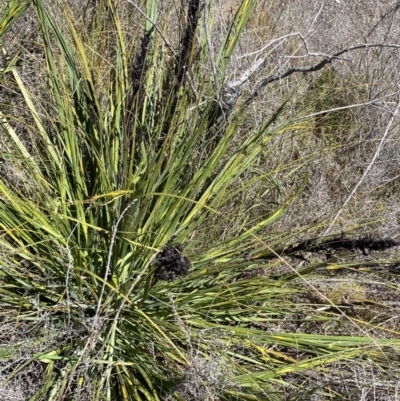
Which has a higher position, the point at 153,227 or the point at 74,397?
the point at 153,227

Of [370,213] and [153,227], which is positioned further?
[370,213]

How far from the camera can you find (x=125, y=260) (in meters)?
1.43

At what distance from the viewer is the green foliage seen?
1.34m

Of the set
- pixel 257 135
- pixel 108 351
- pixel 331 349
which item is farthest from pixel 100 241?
pixel 331 349

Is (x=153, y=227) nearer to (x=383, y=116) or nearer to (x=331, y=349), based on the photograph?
(x=331, y=349)

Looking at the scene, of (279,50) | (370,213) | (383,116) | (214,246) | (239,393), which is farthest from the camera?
(279,50)

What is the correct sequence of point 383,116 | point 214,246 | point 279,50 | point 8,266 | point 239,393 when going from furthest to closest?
point 279,50, point 383,116, point 214,246, point 8,266, point 239,393

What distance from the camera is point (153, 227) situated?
4.87 ft

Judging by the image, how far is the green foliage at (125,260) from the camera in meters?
1.34

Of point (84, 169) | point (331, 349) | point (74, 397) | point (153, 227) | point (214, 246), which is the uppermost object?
point (84, 169)

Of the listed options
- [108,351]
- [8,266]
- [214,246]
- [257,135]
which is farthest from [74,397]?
[257,135]

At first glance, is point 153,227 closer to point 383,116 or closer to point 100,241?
point 100,241

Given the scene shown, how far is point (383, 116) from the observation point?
7.61 ft

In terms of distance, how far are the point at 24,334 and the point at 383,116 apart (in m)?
1.71
